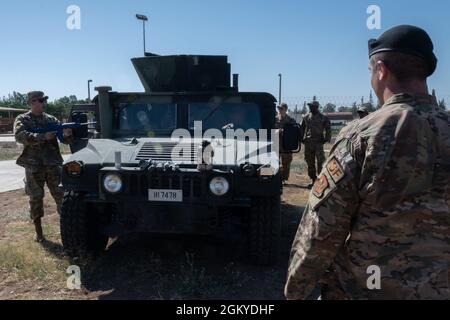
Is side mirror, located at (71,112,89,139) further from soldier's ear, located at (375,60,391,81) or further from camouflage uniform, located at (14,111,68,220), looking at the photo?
soldier's ear, located at (375,60,391,81)

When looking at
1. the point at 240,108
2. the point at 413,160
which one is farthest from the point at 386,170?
the point at 240,108

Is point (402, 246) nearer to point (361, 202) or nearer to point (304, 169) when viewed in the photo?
point (361, 202)

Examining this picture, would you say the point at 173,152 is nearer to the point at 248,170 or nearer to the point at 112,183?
the point at 112,183

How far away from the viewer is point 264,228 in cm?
394

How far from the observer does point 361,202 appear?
1.49 m

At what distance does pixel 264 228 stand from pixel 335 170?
8.22 feet

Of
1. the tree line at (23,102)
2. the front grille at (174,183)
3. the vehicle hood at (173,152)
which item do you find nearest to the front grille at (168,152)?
the vehicle hood at (173,152)

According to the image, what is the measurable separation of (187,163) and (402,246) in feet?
8.32

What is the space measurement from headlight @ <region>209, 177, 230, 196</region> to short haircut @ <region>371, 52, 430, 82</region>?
91.6 inches

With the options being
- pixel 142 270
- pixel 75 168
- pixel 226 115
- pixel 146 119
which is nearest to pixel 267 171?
pixel 226 115

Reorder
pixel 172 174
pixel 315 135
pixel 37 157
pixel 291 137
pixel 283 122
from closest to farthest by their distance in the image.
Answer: pixel 172 174 < pixel 291 137 < pixel 37 157 < pixel 315 135 < pixel 283 122

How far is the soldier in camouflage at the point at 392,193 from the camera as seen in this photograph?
1413 millimetres

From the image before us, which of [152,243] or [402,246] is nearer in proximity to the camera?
[402,246]

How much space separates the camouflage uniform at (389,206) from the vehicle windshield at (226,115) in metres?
3.34
